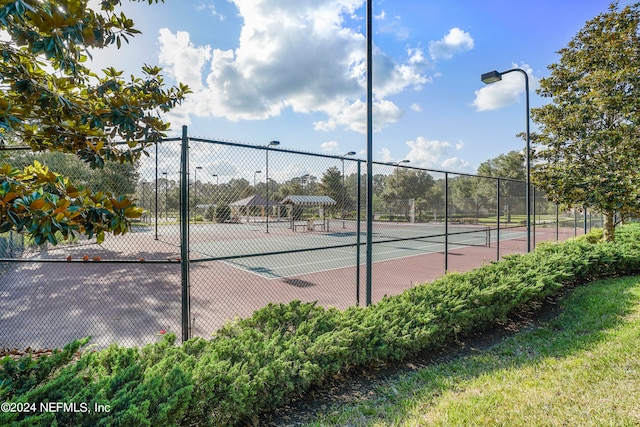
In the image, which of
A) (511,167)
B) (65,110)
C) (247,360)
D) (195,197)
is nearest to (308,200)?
(195,197)

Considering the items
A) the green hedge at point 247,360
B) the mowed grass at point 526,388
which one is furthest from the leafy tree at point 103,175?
the mowed grass at point 526,388

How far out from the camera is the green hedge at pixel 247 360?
6.25ft

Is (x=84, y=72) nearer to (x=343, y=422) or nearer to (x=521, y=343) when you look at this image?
(x=343, y=422)

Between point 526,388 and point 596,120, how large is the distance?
9586 millimetres

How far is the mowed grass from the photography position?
2336 mm

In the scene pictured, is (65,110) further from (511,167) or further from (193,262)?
(511,167)

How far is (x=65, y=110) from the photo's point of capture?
2.33 metres

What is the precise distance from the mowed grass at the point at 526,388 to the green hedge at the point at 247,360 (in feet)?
1.14

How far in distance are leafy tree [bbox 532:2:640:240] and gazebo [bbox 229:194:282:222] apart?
24.3ft

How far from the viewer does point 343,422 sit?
2.35 metres

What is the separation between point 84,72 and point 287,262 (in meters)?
9.09

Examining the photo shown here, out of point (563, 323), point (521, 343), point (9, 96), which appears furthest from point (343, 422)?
point (563, 323)

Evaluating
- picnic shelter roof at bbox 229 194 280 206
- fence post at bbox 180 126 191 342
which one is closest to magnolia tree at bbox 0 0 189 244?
fence post at bbox 180 126 191 342

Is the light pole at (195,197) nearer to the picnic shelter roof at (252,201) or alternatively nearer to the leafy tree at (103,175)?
the picnic shelter roof at (252,201)
